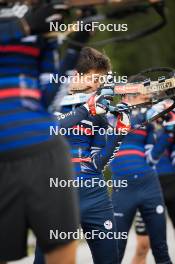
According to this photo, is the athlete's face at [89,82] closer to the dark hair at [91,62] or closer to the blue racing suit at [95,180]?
the dark hair at [91,62]

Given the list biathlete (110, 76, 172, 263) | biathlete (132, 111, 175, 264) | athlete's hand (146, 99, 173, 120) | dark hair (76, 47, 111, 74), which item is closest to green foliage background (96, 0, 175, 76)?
biathlete (132, 111, 175, 264)

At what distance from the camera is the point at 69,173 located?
371cm

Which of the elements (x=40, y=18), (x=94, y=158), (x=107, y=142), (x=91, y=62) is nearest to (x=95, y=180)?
(x=94, y=158)

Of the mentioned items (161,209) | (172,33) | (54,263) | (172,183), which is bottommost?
(54,263)

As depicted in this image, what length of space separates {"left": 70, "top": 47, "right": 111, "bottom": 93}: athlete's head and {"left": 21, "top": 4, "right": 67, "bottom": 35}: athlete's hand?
1898mm

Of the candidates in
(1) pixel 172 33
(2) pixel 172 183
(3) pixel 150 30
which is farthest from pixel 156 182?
(1) pixel 172 33

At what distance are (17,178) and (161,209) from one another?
11.7 ft

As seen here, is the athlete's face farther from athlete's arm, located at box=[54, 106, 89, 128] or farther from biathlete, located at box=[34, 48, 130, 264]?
athlete's arm, located at box=[54, 106, 89, 128]

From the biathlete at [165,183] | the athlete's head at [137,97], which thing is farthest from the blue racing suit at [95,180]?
the biathlete at [165,183]

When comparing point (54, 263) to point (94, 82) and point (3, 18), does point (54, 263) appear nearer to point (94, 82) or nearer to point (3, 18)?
point (3, 18)

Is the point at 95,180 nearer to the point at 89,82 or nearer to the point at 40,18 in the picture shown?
the point at 89,82

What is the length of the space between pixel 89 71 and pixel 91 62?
65 millimetres

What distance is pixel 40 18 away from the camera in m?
3.69

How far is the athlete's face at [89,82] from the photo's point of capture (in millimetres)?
5617
